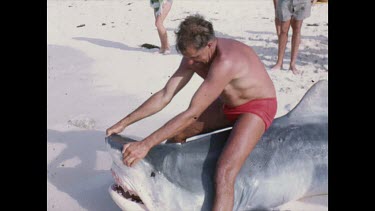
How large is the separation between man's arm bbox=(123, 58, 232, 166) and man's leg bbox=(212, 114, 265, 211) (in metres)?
0.24

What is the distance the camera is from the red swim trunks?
2.43m

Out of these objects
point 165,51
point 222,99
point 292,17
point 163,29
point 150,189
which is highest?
point 222,99

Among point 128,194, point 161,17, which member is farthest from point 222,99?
point 161,17

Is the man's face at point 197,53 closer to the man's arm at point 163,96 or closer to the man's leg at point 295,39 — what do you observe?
the man's arm at point 163,96

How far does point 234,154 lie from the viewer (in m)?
2.23

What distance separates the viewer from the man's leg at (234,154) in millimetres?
2157

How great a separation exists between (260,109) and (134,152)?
0.77 m

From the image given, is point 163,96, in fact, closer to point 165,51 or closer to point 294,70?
point 294,70

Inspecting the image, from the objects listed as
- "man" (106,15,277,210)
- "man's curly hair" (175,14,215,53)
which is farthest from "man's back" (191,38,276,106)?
Result: "man's curly hair" (175,14,215,53)

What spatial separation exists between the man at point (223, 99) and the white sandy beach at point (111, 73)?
602 millimetres

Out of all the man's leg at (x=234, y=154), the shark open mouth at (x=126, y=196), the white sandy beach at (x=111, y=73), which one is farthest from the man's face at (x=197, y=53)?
the white sandy beach at (x=111, y=73)
